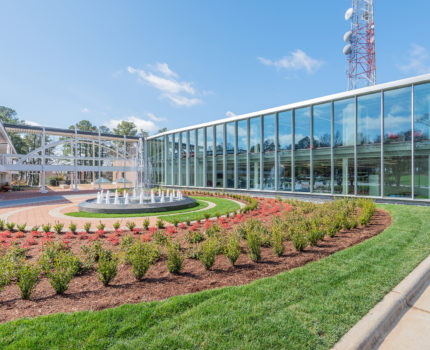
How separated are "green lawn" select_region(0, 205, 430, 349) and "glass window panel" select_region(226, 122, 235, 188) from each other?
2001 centimetres

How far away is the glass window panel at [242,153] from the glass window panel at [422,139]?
1298 centimetres

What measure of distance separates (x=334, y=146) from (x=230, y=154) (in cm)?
1043

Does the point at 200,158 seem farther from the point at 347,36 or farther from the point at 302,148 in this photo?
the point at 347,36

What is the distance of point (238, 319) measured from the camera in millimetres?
3398

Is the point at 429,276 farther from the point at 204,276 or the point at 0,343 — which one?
the point at 0,343

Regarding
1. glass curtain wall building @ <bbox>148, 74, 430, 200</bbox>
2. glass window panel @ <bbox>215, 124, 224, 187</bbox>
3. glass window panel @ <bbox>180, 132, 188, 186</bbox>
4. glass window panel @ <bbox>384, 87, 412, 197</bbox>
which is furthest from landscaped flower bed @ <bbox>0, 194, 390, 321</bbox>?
glass window panel @ <bbox>180, 132, 188, 186</bbox>

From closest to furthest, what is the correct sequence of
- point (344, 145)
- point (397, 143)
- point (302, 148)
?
1. point (397, 143)
2. point (344, 145)
3. point (302, 148)

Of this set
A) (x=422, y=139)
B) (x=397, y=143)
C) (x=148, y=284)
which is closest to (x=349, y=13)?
(x=397, y=143)

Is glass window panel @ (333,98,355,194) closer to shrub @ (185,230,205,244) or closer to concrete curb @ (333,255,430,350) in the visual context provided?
concrete curb @ (333,255,430,350)

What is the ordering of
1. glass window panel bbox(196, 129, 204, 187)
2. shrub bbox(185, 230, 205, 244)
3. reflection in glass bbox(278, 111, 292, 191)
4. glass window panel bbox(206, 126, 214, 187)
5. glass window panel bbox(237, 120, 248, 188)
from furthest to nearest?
glass window panel bbox(196, 129, 204, 187) < glass window panel bbox(206, 126, 214, 187) < glass window panel bbox(237, 120, 248, 188) < reflection in glass bbox(278, 111, 292, 191) < shrub bbox(185, 230, 205, 244)

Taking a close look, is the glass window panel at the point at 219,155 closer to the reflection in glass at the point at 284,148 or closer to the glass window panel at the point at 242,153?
the glass window panel at the point at 242,153

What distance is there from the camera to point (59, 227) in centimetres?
931

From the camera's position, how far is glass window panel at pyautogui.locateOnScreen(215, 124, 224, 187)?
25797mm

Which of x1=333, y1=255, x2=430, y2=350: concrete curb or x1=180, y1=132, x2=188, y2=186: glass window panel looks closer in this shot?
x1=333, y1=255, x2=430, y2=350: concrete curb
